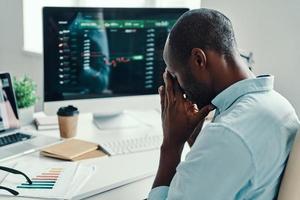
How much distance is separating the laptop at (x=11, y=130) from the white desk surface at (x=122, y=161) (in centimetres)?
8

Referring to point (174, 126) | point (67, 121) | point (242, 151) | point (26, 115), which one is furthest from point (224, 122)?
point (26, 115)

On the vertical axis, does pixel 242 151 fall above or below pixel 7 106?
above

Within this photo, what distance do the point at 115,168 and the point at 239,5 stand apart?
41.9 inches

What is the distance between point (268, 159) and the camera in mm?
1140

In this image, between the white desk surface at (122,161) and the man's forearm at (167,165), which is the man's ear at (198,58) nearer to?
the man's forearm at (167,165)

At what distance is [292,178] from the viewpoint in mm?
1182

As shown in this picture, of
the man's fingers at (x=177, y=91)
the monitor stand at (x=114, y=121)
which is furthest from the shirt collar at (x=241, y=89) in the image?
the monitor stand at (x=114, y=121)

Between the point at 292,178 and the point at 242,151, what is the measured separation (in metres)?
0.18

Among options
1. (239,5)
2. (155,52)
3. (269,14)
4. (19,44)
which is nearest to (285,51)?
(269,14)

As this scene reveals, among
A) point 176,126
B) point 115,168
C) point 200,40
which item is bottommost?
point 115,168

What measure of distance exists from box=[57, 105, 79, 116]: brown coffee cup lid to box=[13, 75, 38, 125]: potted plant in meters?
0.18

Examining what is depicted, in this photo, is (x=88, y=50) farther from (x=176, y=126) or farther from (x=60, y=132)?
(x=176, y=126)

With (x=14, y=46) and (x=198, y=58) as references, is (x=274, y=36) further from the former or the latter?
(x=14, y=46)

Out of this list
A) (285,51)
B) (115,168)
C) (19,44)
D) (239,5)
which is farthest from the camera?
(19,44)
